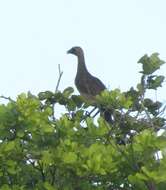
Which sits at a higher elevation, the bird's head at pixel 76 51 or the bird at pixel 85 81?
the bird's head at pixel 76 51

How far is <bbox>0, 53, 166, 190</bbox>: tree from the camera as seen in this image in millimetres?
6059

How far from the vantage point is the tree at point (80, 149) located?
6.06m

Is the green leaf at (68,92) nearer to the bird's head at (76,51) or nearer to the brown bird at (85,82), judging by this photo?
the brown bird at (85,82)

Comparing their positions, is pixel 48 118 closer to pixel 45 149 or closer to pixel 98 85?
pixel 45 149

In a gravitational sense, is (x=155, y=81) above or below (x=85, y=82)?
below

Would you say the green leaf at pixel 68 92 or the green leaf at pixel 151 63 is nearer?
the green leaf at pixel 151 63

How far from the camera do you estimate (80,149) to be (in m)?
6.26

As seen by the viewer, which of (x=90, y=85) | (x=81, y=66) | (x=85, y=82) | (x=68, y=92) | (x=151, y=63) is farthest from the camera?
(x=81, y=66)

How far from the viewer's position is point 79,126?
6.85 meters

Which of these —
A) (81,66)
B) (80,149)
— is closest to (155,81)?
(80,149)

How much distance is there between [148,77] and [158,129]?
32.7 inches

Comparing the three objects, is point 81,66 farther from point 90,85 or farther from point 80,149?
point 80,149

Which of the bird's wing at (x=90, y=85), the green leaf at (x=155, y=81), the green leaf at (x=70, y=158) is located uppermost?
the bird's wing at (x=90, y=85)

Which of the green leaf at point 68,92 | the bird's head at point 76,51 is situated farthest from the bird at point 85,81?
the green leaf at point 68,92
